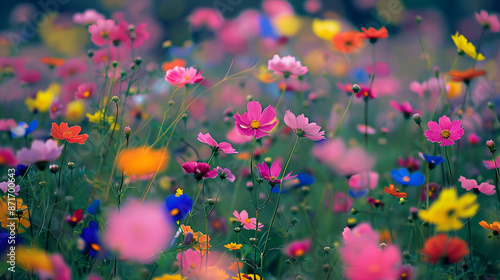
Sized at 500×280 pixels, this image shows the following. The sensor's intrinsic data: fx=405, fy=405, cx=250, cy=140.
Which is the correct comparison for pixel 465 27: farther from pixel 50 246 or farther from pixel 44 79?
pixel 50 246

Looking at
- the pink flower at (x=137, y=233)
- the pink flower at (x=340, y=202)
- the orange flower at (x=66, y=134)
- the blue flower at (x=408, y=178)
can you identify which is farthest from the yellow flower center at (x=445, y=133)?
the orange flower at (x=66, y=134)

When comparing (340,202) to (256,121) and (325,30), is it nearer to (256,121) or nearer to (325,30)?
(256,121)

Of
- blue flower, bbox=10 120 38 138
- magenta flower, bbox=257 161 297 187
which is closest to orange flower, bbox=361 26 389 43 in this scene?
magenta flower, bbox=257 161 297 187

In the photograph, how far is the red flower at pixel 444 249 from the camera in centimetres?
46

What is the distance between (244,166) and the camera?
1.02 m

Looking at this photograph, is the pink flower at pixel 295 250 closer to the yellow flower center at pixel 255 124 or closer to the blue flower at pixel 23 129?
the yellow flower center at pixel 255 124

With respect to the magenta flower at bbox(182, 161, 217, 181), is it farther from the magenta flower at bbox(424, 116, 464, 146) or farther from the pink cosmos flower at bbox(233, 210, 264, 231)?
the magenta flower at bbox(424, 116, 464, 146)

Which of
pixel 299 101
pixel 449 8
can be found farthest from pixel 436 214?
pixel 449 8

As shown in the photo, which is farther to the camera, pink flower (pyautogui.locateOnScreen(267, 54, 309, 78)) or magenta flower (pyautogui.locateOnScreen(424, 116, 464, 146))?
pink flower (pyautogui.locateOnScreen(267, 54, 309, 78))

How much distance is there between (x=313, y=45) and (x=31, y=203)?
1891 millimetres

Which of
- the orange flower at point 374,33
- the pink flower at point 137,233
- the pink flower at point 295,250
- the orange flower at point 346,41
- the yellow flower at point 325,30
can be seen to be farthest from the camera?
the yellow flower at point 325,30

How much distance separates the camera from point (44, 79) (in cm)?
212


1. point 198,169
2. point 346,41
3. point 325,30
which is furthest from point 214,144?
point 325,30

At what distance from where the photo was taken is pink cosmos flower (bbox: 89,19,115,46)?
88 centimetres
